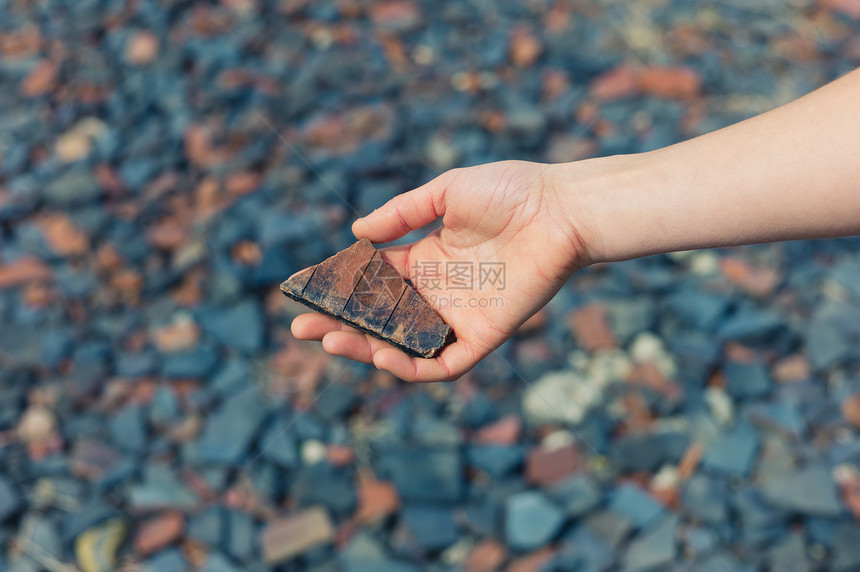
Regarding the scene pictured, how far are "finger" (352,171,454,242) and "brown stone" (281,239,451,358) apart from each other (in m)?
0.08

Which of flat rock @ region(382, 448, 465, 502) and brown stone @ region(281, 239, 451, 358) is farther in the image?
flat rock @ region(382, 448, 465, 502)

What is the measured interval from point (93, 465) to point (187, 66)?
286 cm

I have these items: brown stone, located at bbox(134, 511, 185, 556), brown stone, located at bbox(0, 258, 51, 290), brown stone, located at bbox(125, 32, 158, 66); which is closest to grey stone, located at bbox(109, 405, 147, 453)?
brown stone, located at bbox(134, 511, 185, 556)

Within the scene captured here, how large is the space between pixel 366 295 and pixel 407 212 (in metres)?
0.39

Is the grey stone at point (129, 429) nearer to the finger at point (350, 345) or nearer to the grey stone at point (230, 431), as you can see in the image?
the grey stone at point (230, 431)

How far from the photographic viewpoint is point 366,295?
2717 mm

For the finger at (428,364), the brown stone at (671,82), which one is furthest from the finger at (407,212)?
the brown stone at (671,82)

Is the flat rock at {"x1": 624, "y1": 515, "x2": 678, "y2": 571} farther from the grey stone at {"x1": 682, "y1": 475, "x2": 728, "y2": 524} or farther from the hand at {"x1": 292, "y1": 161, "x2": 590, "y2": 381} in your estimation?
the hand at {"x1": 292, "y1": 161, "x2": 590, "y2": 381}

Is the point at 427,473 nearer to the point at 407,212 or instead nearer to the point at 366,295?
the point at 366,295

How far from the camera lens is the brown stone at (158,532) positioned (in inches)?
121

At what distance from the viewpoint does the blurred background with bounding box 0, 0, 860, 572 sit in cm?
305

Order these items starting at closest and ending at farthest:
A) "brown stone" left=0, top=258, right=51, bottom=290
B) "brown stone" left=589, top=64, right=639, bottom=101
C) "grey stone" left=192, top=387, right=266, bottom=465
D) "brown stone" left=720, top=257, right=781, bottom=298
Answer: "grey stone" left=192, top=387, right=266, bottom=465
"brown stone" left=720, top=257, right=781, bottom=298
"brown stone" left=0, top=258, right=51, bottom=290
"brown stone" left=589, top=64, right=639, bottom=101

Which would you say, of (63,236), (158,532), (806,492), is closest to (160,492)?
(158,532)

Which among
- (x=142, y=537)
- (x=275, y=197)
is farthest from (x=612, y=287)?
(x=142, y=537)
